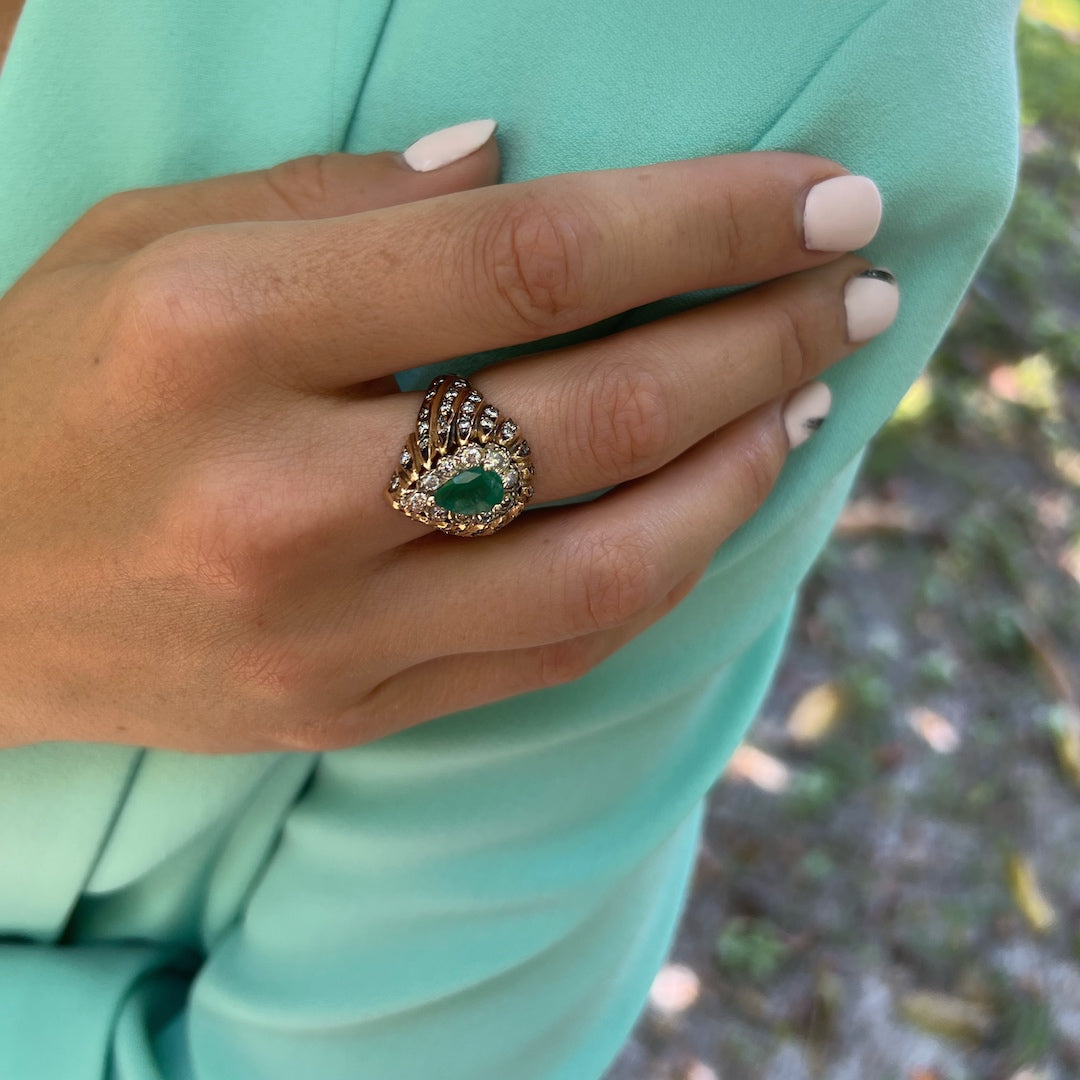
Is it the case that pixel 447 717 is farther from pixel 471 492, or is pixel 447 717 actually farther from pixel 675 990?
pixel 675 990

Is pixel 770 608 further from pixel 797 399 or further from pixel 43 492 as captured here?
pixel 43 492

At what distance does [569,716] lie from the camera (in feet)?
2.77

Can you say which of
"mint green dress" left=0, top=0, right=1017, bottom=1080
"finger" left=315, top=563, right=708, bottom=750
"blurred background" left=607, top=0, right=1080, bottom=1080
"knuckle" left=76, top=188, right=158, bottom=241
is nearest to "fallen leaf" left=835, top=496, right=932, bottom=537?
"blurred background" left=607, top=0, right=1080, bottom=1080

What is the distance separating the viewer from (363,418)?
2.11 ft

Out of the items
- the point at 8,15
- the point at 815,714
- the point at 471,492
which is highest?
the point at 8,15

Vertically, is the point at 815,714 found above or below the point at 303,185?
below

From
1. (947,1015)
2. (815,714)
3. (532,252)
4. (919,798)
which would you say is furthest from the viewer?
(815,714)

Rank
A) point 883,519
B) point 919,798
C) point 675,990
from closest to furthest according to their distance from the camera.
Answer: point 675,990
point 919,798
point 883,519

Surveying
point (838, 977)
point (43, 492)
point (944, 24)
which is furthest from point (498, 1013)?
point (838, 977)

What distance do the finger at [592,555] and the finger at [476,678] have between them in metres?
0.05

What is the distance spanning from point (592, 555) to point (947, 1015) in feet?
5.96

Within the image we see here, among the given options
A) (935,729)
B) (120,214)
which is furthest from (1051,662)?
(120,214)

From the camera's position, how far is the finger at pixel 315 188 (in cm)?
66

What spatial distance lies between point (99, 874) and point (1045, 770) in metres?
2.13
